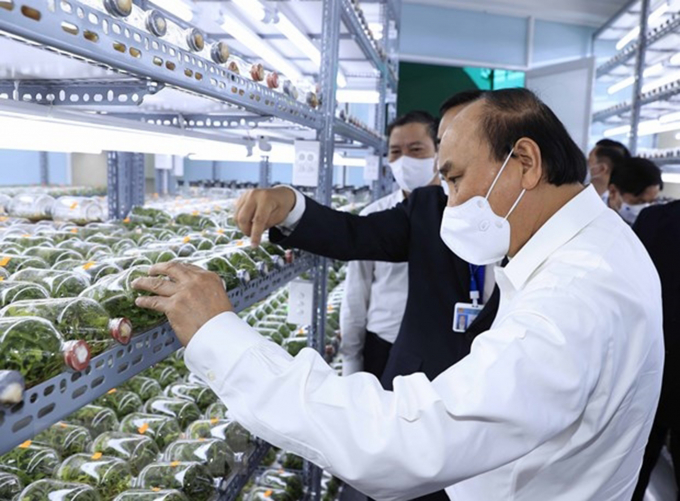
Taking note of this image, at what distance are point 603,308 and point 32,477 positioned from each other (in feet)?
4.43

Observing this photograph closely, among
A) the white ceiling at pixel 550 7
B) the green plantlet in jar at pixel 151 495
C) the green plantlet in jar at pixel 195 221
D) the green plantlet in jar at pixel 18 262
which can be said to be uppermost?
the white ceiling at pixel 550 7

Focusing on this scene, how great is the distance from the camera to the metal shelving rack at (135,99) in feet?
2.41

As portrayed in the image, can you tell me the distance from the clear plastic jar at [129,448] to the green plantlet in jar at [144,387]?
348mm

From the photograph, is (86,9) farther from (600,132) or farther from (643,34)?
(600,132)

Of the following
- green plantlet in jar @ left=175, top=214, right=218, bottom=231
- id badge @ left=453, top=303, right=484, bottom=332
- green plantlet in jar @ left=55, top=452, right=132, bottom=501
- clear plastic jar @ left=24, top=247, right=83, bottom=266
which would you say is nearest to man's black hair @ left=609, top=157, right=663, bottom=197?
id badge @ left=453, top=303, right=484, bottom=332

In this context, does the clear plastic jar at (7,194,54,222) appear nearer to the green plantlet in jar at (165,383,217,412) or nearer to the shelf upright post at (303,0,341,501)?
the green plantlet in jar at (165,383,217,412)

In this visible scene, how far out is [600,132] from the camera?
8219mm

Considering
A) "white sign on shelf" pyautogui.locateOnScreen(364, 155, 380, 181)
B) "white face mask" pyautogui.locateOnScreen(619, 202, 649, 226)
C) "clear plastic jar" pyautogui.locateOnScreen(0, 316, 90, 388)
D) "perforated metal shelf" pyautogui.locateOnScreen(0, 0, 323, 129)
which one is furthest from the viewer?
"white face mask" pyautogui.locateOnScreen(619, 202, 649, 226)

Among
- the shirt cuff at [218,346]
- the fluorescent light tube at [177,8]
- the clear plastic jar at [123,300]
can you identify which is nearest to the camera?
the shirt cuff at [218,346]

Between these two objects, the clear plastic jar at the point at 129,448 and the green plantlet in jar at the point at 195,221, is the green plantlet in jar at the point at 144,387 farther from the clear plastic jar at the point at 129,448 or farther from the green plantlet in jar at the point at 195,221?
the green plantlet in jar at the point at 195,221

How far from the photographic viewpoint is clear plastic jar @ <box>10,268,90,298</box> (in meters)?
1.25

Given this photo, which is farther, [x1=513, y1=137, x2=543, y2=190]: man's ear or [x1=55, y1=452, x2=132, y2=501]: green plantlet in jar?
[x1=55, y1=452, x2=132, y2=501]: green plantlet in jar

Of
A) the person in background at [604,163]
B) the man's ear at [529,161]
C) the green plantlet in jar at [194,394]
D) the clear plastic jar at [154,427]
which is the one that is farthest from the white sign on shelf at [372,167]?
the man's ear at [529,161]

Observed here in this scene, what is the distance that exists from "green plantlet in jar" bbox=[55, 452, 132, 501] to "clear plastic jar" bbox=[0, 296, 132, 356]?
570 millimetres
